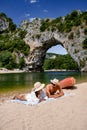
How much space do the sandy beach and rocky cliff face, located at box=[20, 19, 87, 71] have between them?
59.3 m

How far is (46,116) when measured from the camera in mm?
8641

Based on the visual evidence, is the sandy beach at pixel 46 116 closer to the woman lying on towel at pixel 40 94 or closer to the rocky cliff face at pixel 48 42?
the woman lying on towel at pixel 40 94

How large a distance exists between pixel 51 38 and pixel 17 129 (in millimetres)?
69570

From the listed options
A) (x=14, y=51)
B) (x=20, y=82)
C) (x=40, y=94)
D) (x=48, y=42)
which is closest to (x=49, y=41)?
(x=48, y=42)

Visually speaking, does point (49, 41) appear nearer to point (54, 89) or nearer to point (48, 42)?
point (48, 42)

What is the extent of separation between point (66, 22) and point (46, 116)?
6620 cm

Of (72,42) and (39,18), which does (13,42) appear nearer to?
(39,18)

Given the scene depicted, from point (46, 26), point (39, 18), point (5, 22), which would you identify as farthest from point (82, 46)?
point (5, 22)

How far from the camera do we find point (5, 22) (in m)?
102

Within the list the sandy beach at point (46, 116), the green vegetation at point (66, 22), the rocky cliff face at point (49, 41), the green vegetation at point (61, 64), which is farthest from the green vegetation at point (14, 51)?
the sandy beach at point (46, 116)

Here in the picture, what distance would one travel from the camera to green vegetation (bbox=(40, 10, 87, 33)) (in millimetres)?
70500

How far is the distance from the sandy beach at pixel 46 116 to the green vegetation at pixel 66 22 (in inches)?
2427

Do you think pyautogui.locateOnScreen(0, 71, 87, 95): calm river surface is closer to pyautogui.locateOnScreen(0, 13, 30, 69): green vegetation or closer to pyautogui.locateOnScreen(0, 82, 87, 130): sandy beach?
pyautogui.locateOnScreen(0, 82, 87, 130): sandy beach

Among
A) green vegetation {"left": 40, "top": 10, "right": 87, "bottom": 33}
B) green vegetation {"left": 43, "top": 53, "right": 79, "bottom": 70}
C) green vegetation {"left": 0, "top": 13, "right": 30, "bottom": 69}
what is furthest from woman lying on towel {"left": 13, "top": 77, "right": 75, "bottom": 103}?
green vegetation {"left": 43, "top": 53, "right": 79, "bottom": 70}
